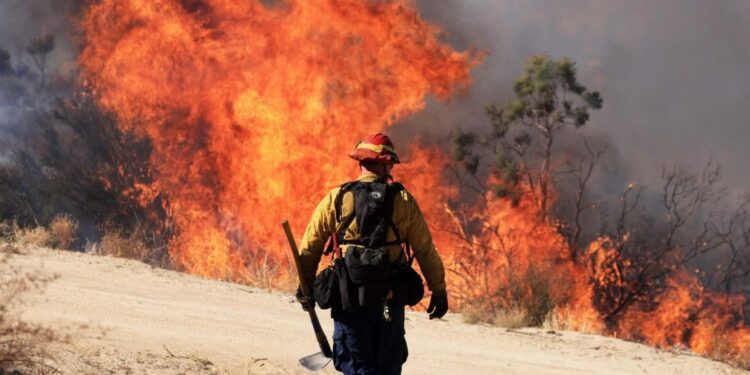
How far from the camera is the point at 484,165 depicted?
21.0 m

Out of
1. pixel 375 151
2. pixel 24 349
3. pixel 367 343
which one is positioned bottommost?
pixel 24 349

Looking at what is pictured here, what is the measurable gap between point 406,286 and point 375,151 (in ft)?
2.52

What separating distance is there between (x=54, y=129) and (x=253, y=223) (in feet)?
30.1

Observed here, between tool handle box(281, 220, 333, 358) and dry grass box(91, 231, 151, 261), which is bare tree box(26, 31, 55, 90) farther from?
tool handle box(281, 220, 333, 358)

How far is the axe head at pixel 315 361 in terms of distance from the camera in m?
5.75

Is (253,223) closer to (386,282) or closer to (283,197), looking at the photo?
(283,197)

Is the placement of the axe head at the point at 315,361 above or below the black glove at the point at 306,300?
below

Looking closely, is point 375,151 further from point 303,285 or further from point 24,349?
point 24,349

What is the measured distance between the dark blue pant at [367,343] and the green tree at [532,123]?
14.2 m

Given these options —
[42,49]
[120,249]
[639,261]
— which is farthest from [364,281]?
Answer: [42,49]

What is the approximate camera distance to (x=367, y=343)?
5.05 metres

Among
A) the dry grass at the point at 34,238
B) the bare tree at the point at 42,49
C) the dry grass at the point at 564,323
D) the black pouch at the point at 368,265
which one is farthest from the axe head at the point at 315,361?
the bare tree at the point at 42,49

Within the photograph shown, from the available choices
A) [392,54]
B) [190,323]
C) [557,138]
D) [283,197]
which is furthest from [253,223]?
[190,323]

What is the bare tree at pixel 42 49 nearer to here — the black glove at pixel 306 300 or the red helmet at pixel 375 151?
the black glove at pixel 306 300
